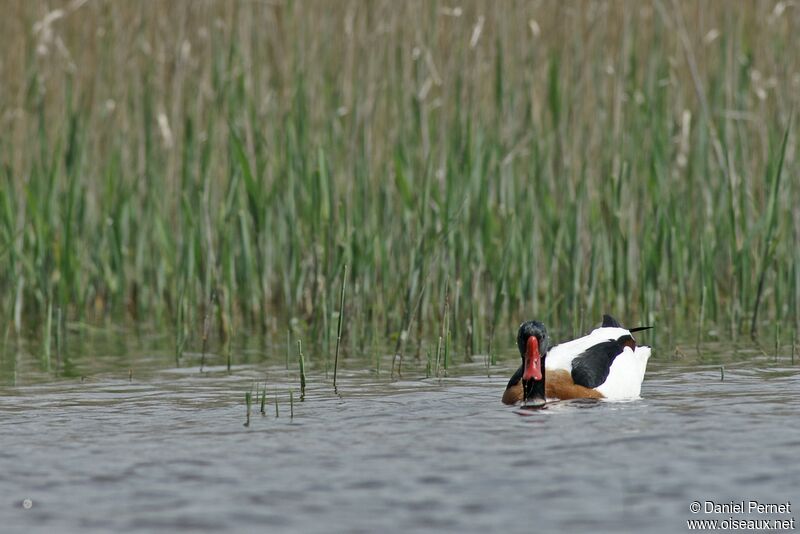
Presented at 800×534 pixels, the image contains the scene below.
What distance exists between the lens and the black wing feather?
6.98m

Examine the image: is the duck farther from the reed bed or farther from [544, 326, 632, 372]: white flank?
the reed bed

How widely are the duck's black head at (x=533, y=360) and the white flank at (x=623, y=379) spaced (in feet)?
1.09

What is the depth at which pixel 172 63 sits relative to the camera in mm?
9609

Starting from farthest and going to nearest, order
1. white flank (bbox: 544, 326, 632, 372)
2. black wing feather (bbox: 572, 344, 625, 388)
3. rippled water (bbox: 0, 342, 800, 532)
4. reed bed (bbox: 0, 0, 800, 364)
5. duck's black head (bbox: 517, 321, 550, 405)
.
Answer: reed bed (bbox: 0, 0, 800, 364) < white flank (bbox: 544, 326, 632, 372) < black wing feather (bbox: 572, 344, 625, 388) < duck's black head (bbox: 517, 321, 550, 405) < rippled water (bbox: 0, 342, 800, 532)

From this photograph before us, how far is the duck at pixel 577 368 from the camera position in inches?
268

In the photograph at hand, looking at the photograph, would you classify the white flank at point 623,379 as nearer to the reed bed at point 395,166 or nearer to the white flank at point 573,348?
the white flank at point 573,348

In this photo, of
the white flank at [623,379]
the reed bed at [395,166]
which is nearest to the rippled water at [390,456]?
the white flank at [623,379]

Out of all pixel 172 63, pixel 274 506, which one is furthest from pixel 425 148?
pixel 274 506

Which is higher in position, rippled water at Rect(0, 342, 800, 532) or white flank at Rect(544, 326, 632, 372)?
white flank at Rect(544, 326, 632, 372)

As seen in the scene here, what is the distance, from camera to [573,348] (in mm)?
7285

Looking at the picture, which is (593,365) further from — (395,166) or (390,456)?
(395,166)

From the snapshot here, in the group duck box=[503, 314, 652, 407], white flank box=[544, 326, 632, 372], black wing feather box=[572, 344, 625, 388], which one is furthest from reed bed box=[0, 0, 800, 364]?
black wing feather box=[572, 344, 625, 388]

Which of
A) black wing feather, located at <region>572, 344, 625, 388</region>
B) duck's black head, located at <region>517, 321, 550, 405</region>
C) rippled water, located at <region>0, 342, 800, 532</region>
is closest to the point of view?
rippled water, located at <region>0, 342, 800, 532</region>

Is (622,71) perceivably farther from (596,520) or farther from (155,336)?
(596,520)
